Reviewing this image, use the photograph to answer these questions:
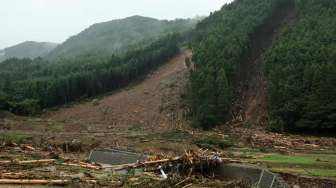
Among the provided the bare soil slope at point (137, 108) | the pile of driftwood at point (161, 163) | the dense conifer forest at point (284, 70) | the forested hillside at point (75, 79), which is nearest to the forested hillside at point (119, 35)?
the forested hillside at point (75, 79)

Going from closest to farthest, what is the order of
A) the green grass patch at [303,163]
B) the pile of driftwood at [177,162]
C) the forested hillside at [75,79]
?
the pile of driftwood at [177,162] → the green grass patch at [303,163] → the forested hillside at [75,79]

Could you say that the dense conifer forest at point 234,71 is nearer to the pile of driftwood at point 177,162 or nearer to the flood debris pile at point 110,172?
the pile of driftwood at point 177,162

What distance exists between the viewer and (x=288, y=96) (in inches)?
2031

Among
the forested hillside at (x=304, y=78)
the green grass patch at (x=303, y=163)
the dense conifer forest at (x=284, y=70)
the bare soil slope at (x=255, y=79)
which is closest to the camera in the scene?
the green grass patch at (x=303, y=163)

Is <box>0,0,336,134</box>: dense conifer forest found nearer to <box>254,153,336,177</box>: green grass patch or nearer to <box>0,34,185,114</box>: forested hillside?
<box>0,34,185,114</box>: forested hillside

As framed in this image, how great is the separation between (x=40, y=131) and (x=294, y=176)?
31223 mm

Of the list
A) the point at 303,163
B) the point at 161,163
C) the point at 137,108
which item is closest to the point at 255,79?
the point at 137,108

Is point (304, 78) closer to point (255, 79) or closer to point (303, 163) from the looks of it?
point (255, 79)

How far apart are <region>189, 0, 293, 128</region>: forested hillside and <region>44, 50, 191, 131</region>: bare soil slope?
14.8ft

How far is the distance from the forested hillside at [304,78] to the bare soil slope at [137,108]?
1264 centimetres

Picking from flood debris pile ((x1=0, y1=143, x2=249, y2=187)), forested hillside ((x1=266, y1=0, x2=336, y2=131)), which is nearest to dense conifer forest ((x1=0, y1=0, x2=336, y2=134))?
forested hillside ((x1=266, y1=0, x2=336, y2=131))

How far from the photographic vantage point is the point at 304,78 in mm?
52219

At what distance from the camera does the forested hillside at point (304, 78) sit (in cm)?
4866

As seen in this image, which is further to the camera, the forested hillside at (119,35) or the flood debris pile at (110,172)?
the forested hillside at (119,35)
